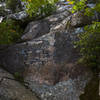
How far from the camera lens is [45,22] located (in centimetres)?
835

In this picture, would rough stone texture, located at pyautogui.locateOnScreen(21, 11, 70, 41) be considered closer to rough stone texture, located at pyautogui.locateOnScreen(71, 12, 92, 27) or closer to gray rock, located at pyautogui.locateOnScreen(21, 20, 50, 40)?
gray rock, located at pyautogui.locateOnScreen(21, 20, 50, 40)

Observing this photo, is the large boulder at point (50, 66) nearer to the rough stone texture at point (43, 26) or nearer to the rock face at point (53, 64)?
the rock face at point (53, 64)

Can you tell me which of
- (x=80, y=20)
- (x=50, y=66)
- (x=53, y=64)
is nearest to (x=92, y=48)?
(x=53, y=64)

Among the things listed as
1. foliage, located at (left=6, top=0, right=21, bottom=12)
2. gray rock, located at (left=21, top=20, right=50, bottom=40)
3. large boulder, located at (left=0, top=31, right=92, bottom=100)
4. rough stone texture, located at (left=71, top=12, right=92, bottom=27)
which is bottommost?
large boulder, located at (left=0, top=31, right=92, bottom=100)

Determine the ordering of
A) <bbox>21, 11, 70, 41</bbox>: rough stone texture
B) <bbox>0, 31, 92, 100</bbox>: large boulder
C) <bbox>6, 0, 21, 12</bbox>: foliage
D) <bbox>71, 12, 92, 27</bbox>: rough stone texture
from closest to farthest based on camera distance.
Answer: <bbox>0, 31, 92, 100</bbox>: large boulder → <bbox>71, 12, 92, 27</bbox>: rough stone texture → <bbox>21, 11, 70, 41</bbox>: rough stone texture → <bbox>6, 0, 21, 12</bbox>: foliage

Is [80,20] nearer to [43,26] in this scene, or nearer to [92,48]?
[43,26]

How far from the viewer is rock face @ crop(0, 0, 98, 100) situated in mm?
4199

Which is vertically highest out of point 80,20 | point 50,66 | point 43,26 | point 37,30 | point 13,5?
point 13,5

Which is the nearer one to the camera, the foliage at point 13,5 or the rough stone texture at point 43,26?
the rough stone texture at point 43,26

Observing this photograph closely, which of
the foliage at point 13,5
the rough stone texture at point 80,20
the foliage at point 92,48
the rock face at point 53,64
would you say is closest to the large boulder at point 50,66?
the rock face at point 53,64

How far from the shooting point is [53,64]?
4.95 metres

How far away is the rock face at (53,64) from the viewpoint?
4199 mm

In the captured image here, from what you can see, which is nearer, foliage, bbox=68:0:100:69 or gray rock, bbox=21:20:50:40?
foliage, bbox=68:0:100:69

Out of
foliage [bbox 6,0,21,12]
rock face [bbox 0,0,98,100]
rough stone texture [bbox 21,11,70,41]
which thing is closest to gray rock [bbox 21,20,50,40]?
rough stone texture [bbox 21,11,70,41]
